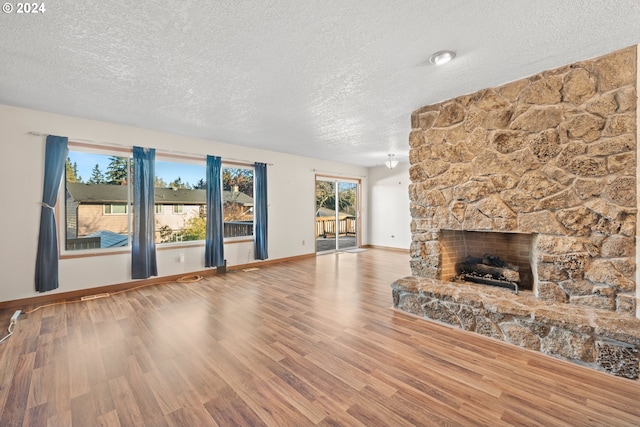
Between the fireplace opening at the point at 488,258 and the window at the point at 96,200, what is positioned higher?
the window at the point at 96,200

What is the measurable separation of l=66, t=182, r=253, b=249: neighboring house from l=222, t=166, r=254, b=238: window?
580mm

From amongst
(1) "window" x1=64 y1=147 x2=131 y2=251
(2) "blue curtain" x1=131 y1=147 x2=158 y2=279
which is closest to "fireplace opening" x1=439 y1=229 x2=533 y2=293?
(2) "blue curtain" x1=131 y1=147 x2=158 y2=279

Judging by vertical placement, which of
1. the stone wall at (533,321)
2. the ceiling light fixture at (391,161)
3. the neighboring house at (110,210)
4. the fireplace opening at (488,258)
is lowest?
the stone wall at (533,321)

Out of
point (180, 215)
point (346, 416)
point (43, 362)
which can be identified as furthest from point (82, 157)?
point (346, 416)

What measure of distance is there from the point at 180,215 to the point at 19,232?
1959mm

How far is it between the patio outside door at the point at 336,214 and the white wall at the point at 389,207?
21.0 inches

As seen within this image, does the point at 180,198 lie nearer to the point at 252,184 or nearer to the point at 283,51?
the point at 252,184

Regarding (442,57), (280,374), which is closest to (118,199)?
(280,374)

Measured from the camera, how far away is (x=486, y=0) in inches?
64.4

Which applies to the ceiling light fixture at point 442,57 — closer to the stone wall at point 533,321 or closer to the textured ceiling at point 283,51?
the textured ceiling at point 283,51

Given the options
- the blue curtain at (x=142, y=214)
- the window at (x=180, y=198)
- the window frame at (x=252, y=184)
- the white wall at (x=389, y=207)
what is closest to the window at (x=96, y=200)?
the blue curtain at (x=142, y=214)

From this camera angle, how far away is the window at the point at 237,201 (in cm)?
545

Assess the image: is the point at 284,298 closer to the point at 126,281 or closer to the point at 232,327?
the point at 232,327

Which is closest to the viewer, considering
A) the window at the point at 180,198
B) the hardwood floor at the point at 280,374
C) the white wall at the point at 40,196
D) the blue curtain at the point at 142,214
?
the hardwood floor at the point at 280,374
